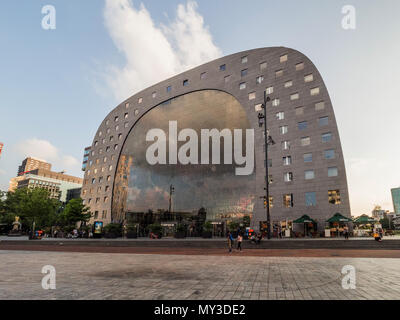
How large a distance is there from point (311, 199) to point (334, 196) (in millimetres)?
3247

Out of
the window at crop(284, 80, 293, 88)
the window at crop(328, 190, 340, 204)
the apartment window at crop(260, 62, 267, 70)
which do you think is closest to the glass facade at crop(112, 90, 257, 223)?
the apartment window at crop(260, 62, 267, 70)

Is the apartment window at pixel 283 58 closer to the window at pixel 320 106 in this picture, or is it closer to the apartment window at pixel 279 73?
the apartment window at pixel 279 73

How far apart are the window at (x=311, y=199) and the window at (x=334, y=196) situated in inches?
81.8

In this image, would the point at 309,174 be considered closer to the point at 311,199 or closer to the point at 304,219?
the point at 311,199

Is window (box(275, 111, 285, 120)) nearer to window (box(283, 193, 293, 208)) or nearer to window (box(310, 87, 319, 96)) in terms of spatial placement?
window (box(310, 87, 319, 96))

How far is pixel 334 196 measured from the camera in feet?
119

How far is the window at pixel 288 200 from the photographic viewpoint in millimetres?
39406

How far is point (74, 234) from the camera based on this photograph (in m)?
47.1

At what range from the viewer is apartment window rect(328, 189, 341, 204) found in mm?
36000

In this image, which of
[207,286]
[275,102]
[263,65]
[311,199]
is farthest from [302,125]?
[207,286]

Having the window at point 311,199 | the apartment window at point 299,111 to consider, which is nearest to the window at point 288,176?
the window at point 311,199

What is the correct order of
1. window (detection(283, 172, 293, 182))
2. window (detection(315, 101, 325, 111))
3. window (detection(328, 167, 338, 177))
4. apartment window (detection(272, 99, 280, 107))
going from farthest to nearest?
1. apartment window (detection(272, 99, 280, 107))
2. window (detection(283, 172, 293, 182))
3. window (detection(315, 101, 325, 111))
4. window (detection(328, 167, 338, 177))

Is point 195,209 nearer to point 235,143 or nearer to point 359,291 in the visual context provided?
point 235,143

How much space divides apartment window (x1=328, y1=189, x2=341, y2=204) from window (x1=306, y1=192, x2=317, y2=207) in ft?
6.82
